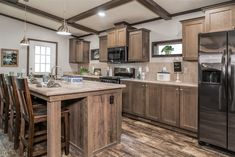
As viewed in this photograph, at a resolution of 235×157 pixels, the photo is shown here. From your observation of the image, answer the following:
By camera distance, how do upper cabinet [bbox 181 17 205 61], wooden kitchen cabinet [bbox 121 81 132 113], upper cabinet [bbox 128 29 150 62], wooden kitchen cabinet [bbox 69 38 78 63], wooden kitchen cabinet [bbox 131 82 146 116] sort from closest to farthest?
upper cabinet [bbox 181 17 205 61]
wooden kitchen cabinet [bbox 131 82 146 116]
wooden kitchen cabinet [bbox 121 81 132 113]
upper cabinet [bbox 128 29 150 62]
wooden kitchen cabinet [bbox 69 38 78 63]

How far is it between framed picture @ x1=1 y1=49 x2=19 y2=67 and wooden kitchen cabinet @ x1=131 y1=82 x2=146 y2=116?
419 centimetres

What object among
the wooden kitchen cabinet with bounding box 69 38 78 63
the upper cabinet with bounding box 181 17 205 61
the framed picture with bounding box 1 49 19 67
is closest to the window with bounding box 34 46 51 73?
the framed picture with bounding box 1 49 19 67

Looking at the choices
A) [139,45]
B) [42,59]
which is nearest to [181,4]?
[139,45]

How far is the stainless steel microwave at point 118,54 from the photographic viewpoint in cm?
473

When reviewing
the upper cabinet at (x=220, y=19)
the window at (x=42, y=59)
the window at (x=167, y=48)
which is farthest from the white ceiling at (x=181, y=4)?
the window at (x=42, y=59)

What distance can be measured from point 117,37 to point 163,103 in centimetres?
230

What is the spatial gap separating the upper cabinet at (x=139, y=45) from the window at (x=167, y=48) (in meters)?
0.22

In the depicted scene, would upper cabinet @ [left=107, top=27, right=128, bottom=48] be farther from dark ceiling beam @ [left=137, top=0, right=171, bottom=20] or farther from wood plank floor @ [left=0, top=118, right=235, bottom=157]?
wood plank floor @ [left=0, top=118, right=235, bottom=157]

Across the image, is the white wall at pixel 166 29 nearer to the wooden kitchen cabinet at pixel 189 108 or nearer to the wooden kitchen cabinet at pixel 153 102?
the wooden kitchen cabinet at pixel 153 102

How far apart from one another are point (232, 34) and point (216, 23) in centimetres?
59

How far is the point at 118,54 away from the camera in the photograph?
491cm

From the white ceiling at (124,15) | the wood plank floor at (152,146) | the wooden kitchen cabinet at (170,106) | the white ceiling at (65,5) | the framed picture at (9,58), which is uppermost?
the white ceiling at (65,5)

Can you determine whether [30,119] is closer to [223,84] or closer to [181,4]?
[223,84]

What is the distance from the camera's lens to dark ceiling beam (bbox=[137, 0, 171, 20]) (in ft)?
11.8
